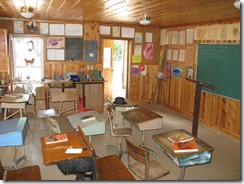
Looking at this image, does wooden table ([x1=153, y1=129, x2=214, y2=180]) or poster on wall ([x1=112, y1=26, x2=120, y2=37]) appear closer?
wooden table ([x1=153, y1=129, x2=214, y2=180])

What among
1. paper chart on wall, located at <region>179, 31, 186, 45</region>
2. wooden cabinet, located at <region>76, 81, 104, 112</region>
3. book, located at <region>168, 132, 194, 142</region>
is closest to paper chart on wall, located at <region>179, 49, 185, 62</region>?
paper chart on wall, located at <region>179, 31, 186, 45</region>

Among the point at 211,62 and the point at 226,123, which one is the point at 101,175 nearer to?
the point at 226,123

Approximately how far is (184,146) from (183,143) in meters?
0.09

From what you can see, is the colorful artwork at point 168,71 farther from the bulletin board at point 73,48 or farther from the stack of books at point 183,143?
the stack of books at point 183,143

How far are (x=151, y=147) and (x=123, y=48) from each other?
3.98 m

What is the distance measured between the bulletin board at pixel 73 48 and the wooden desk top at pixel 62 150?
372cm

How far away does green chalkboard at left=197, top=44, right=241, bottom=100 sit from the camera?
15.0 feet

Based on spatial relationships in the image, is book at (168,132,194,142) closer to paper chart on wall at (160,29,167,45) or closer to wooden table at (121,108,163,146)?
wooden table at (121,108,163,146)

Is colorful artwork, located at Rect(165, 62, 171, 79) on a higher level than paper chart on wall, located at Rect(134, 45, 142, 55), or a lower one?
lower

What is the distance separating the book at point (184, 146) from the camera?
8.58 feet

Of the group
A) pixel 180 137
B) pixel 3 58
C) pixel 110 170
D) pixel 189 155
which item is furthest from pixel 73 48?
pixel 189 155

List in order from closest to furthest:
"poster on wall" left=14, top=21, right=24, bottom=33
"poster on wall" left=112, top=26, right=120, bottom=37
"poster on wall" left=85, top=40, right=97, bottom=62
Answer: "poster on wall" left=14, top=21, right=24, bottom=33 → "poster on wall" left=85, top=40, right=97, bottom=62 → "poster on wall" left=112, top=26, right=120, bottom=37

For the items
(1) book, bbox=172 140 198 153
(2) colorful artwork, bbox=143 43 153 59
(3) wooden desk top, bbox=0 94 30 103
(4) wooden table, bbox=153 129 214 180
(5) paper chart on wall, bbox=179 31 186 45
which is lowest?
(4) wooden table, bbox=153 129 214 180

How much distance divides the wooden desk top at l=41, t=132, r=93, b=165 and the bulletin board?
3.72m
